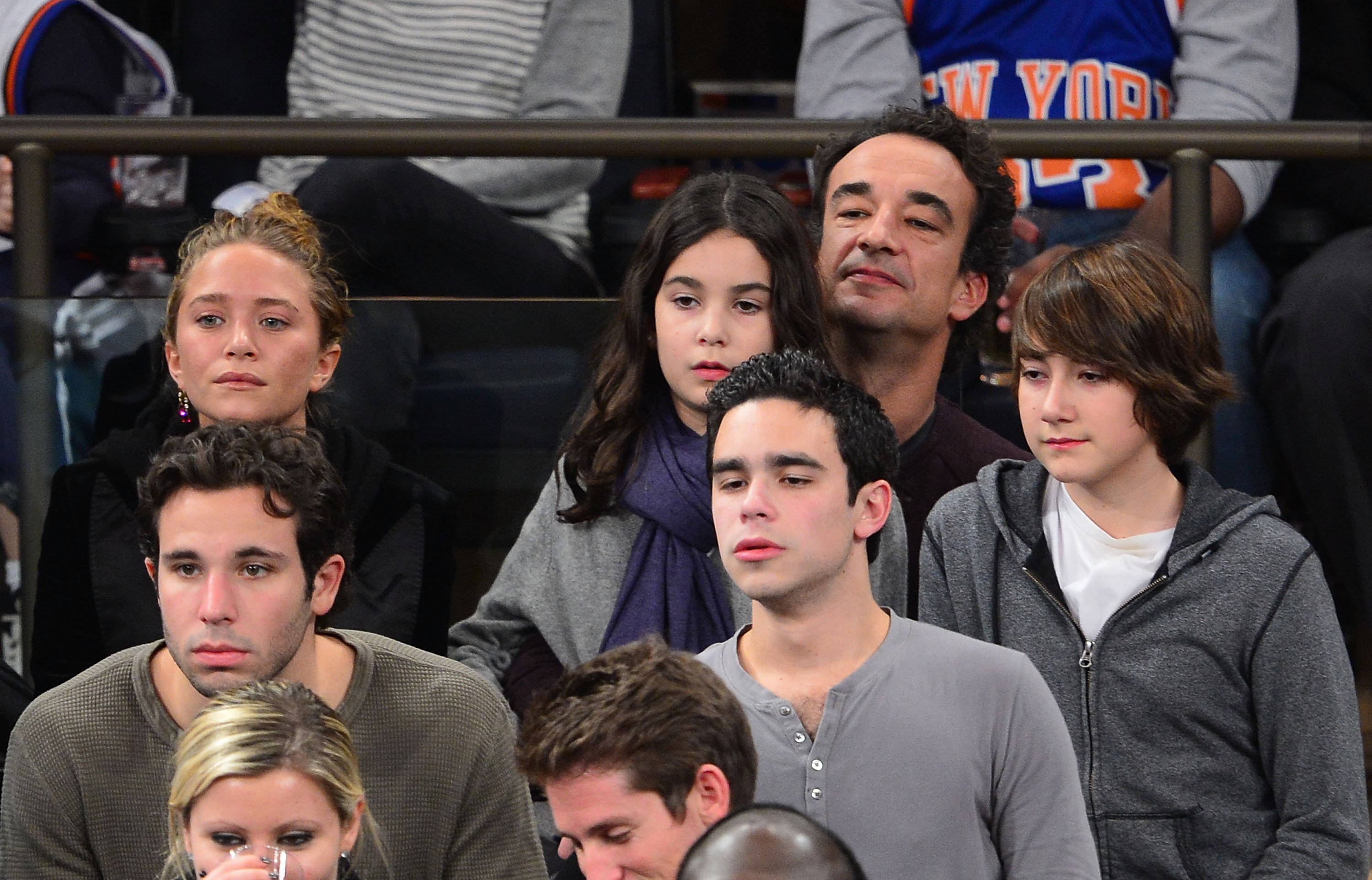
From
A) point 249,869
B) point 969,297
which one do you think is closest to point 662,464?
point 969,297

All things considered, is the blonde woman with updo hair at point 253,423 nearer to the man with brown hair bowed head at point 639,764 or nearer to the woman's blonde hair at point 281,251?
the woman's blonde hair at point 281,251

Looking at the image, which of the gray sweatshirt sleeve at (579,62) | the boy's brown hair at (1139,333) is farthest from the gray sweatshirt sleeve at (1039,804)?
the gray sweatshirt sleeve at (579,62)

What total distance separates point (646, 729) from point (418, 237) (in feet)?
4.68

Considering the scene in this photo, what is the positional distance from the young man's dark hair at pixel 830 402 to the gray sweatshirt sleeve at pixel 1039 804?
0.32 m

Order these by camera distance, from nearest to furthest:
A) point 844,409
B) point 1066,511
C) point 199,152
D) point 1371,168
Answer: point 844,409 < point 1066,511 < point 199,152 < point 1371,168

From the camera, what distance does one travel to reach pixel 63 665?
2537 millimetres

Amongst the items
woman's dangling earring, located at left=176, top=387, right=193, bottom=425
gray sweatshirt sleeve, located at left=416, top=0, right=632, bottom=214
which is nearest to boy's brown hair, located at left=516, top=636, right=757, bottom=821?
woman's dangling earring, located at left=176, top=387, right=193, bottom=425

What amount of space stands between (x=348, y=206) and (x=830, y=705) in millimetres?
1409

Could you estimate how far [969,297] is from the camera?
9.29 ft

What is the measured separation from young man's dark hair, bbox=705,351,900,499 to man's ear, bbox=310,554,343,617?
18.3 inches

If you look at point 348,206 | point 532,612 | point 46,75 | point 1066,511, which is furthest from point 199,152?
point 1066,511

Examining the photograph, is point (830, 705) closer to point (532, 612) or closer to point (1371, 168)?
point (532, 612)

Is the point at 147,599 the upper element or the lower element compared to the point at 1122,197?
lower

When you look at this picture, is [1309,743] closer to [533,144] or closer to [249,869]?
[249,869]
